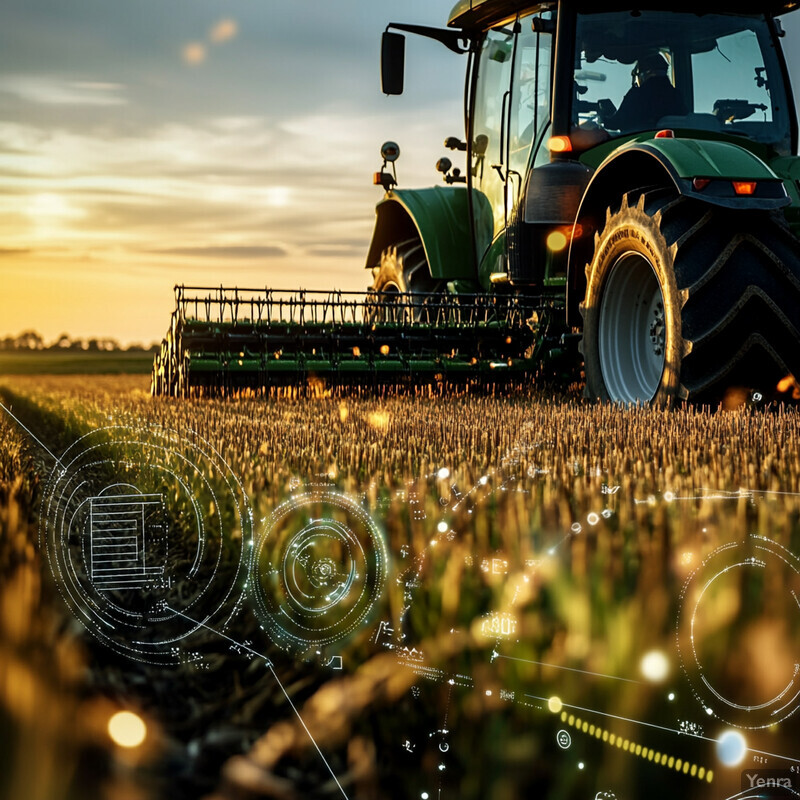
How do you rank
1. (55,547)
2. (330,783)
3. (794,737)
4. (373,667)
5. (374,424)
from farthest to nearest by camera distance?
(374,424)
(55,547)
(373,667)
(330,783)
(794,737)

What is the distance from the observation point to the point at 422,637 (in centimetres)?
222

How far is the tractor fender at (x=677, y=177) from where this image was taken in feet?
18.1

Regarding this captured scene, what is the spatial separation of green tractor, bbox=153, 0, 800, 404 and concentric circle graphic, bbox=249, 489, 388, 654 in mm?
3152

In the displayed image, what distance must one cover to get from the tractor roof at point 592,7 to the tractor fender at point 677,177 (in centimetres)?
120

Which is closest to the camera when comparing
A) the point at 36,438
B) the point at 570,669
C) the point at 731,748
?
the point at 731,748

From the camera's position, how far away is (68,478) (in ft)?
15.2

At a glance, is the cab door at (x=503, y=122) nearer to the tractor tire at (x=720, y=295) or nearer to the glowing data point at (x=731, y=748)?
the tractor tire at (x=720, y=295)

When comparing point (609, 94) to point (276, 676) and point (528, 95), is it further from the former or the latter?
point (276, 676)

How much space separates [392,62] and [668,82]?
1977mm

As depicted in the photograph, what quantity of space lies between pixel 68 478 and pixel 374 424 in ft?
4.63

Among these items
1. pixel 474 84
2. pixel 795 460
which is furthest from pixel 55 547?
pixel 474 84

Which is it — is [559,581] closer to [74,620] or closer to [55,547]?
[74,620]

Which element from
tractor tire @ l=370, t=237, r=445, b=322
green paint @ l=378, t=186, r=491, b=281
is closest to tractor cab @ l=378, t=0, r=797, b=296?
green paint @ l=378, t=186, r=491, b=281

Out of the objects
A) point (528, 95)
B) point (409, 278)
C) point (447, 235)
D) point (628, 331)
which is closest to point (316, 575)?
point (628, 331)
